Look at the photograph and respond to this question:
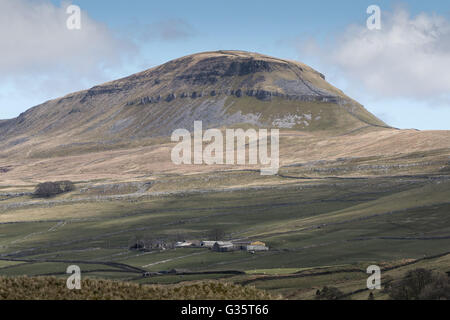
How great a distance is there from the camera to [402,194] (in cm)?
16525

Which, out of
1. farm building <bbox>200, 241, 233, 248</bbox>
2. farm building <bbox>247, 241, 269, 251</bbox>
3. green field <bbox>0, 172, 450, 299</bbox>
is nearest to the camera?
green field <bbox>0, 172, 450, 299</bbox>

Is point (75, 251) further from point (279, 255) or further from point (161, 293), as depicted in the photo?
point (161, 293)

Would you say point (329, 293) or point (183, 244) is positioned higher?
point (329, 293)

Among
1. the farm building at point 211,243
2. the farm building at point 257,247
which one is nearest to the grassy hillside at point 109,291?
the farm building at point 257,247

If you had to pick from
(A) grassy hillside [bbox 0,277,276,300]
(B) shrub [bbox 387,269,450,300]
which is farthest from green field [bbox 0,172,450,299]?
(A) grassy hillside [bbox 0,277,276,300]
